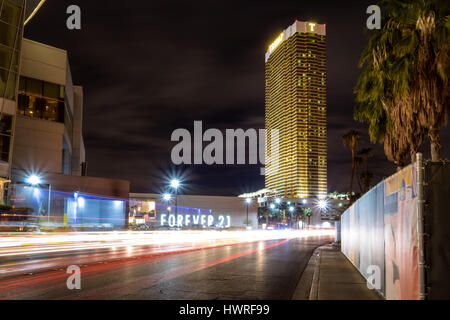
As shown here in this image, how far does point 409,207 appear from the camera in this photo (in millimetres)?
6785

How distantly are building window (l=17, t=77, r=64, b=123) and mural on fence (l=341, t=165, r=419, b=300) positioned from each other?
177 feet

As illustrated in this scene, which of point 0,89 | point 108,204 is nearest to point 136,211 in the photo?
point 108,204

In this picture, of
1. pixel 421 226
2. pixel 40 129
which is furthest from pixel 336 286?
pixel 40 129

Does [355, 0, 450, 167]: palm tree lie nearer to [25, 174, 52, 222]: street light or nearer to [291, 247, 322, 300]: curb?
[291, 247, 322, 300]: curb

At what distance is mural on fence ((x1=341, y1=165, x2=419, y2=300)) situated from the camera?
6.59 meters

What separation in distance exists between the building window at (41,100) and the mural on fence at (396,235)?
2127 inches

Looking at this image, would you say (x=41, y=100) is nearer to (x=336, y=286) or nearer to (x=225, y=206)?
(x=336, y=286)

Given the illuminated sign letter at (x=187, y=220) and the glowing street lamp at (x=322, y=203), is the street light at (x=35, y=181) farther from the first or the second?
the glowing street lamp at (x=322, y=203)

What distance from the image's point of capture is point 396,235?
25.2 ft

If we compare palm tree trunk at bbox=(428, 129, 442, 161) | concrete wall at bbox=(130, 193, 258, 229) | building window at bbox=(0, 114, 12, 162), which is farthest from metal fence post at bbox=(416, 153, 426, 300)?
concrete wall at bbox=(130, 193, 258, 229)

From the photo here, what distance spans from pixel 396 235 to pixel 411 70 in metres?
5.60
